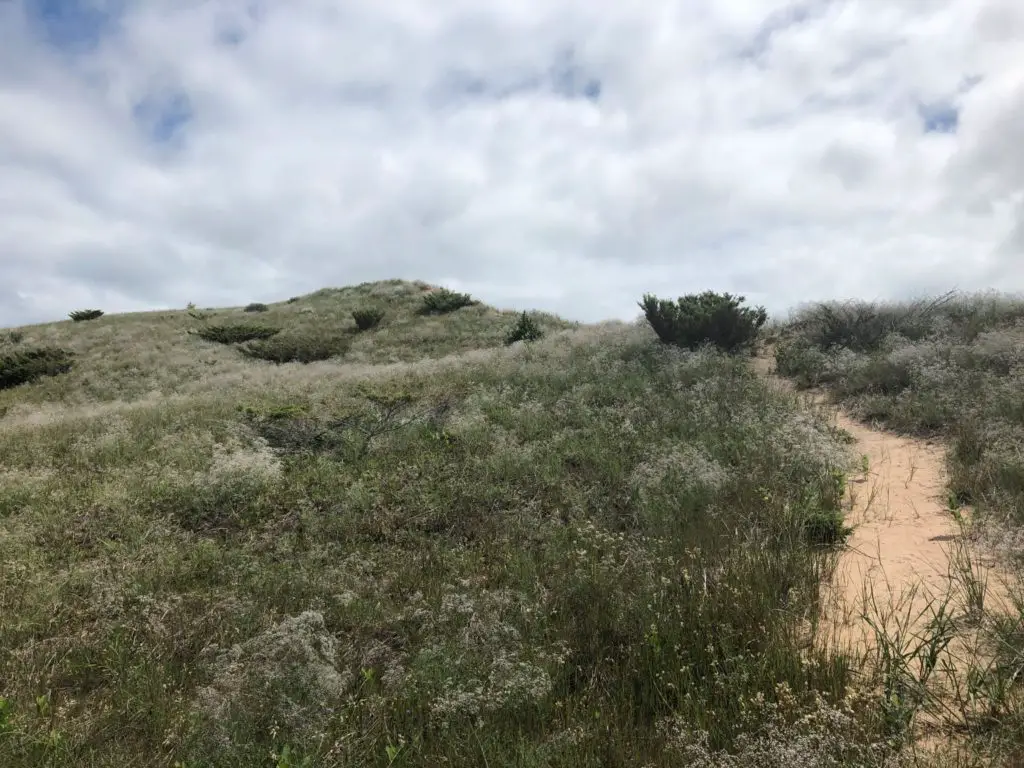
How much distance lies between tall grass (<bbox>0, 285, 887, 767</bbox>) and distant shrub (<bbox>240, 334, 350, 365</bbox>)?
45.6ft

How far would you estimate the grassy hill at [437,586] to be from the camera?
11.4 ft

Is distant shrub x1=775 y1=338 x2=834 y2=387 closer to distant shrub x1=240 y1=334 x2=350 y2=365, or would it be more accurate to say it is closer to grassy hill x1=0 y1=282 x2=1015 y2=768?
grassy hill x1=0 y1=282 x2=1015 y2=768

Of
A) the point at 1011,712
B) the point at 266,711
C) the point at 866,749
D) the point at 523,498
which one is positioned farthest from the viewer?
the point at 523,498

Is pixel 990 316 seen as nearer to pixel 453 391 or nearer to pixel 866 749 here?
pixel 453 391

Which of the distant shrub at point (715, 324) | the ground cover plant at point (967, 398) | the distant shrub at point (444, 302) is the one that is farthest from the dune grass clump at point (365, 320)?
the ground cover plant at point (967, 398)

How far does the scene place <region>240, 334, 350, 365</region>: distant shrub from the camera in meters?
25.1

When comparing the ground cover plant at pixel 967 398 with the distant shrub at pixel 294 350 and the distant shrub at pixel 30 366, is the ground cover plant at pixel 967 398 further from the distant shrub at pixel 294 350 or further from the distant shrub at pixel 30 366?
the distant shrub at pixel 30 366

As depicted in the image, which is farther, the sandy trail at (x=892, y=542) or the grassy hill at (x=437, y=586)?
the sandy trail at (x=892, y=542)

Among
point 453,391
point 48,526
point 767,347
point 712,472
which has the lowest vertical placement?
point 48,526

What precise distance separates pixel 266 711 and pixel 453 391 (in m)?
10.3

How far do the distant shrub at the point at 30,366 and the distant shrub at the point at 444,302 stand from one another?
54.9ft

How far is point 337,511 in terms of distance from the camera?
24.6 feet

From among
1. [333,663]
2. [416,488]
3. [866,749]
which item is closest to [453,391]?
[416,488]

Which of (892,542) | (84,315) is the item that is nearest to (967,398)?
(892,542)
